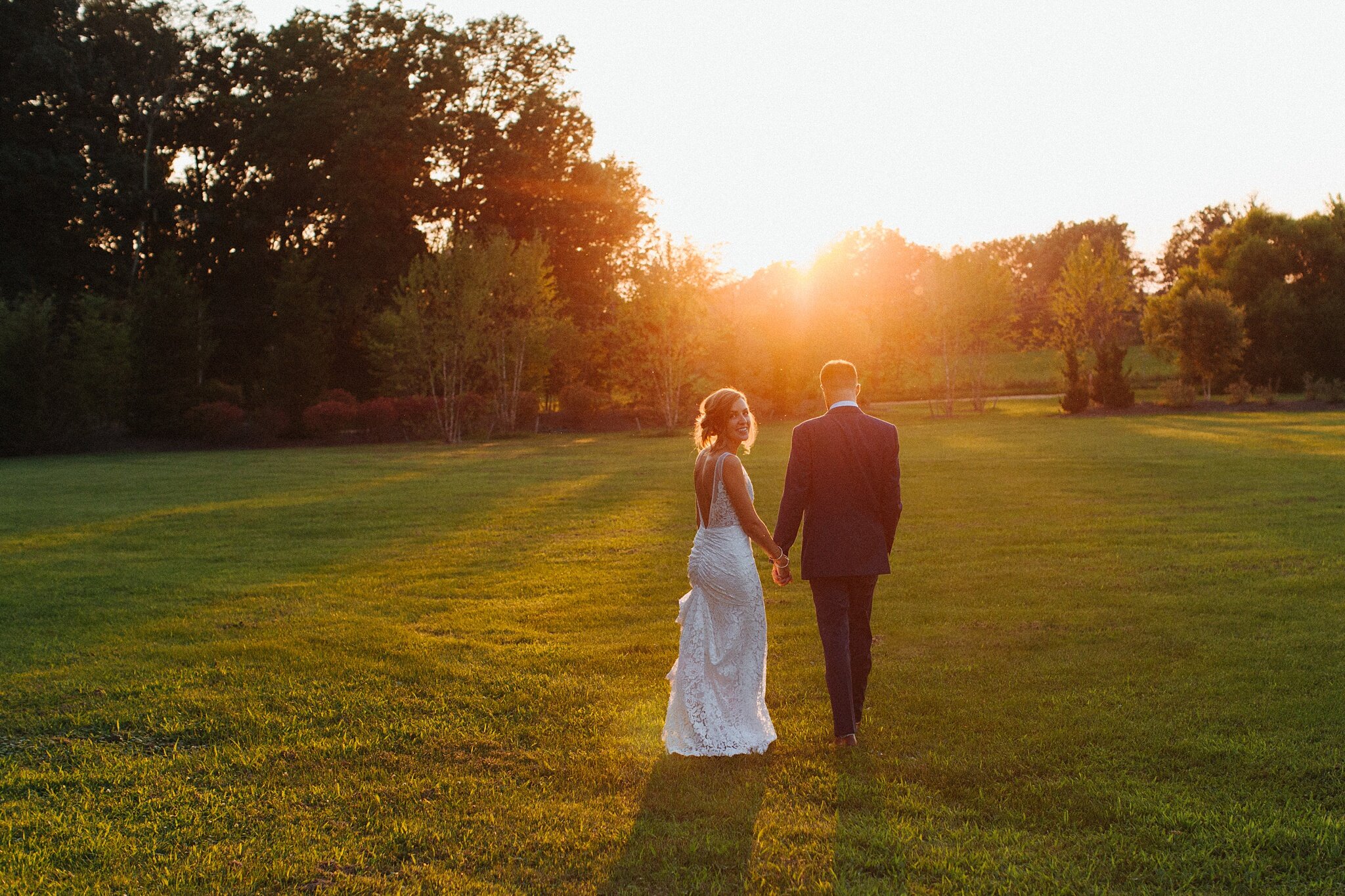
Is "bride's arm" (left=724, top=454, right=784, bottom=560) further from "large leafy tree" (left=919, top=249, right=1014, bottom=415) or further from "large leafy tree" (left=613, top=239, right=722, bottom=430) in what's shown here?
"large leafy tree" (left=919, top=249, right=1014, bottom=415)

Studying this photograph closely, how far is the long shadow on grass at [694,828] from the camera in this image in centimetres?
408

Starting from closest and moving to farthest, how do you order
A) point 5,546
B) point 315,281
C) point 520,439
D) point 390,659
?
1. point 390,659
2. point 5,546
3. point 520,439
4. point 315,281

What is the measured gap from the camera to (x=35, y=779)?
5312 mm

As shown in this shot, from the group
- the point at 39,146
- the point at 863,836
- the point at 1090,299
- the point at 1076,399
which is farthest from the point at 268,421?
the point at 1090,299

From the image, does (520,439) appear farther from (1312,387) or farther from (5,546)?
(1312,387)

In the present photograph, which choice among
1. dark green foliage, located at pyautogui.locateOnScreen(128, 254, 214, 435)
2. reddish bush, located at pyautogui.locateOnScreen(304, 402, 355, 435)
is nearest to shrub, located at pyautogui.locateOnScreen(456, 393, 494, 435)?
reddish bush, located at pyautogui.locateOnScreen(304, 402, 355, 435)

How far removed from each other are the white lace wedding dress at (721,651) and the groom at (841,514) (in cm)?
25

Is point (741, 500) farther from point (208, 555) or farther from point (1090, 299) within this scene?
point (1090, 299)

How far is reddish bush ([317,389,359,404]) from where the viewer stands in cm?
4038

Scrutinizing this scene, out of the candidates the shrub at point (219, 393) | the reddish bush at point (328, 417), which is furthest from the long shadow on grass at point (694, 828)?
the shrub at point (219, 393)

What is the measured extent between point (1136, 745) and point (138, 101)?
49.4 m

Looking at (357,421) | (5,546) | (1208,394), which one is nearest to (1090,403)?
(1208,394)

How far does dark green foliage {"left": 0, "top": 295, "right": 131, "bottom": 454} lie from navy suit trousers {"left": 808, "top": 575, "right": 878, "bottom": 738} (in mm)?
35069

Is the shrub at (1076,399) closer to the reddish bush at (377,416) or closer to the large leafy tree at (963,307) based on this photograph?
the large leafy tree at (963,307)
